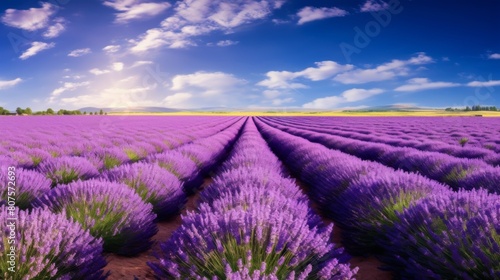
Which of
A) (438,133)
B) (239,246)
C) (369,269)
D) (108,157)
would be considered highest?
(239,246)

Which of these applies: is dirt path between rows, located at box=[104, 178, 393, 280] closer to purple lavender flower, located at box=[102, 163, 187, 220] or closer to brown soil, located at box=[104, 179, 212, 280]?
brown soil, located at box=[104, 179, 212, 280]

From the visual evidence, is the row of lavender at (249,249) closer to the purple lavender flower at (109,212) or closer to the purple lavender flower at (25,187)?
the purple lavender flower at (109,212)

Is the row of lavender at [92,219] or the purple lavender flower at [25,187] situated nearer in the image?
the row of lavender at [92,219]

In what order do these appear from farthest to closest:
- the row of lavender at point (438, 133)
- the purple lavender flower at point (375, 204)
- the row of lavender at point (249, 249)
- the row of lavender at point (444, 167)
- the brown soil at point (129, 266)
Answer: the row of lavender at point (438, 133) < the row of lavender at point (444, 167) < the purple lavender flower at point (375, 204) < the brown soil at point (129, 266) < the row of lavender at point (249, 249)

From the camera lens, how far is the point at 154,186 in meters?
4.38

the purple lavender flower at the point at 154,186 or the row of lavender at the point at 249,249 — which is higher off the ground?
the row of lavender at the point at 249,249

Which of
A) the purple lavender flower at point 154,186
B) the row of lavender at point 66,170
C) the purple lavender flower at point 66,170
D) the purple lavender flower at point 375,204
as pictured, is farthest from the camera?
the purple lavender flower at point 66,170

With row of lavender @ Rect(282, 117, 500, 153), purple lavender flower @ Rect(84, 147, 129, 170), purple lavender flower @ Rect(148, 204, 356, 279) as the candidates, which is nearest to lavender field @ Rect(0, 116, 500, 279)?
purple lavender flower @ Rect(148, 204, 356, 279)

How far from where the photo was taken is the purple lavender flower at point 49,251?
182 centimetres

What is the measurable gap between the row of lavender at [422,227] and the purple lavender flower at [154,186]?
6.51 feet

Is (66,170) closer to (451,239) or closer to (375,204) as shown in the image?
(375,204)

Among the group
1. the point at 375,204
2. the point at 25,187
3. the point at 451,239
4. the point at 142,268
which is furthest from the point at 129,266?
the point at 451,239

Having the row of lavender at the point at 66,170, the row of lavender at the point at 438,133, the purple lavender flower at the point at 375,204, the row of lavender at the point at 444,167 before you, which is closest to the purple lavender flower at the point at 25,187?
the row of lavender at the point at 66,170

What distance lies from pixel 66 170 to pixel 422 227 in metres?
4.74
